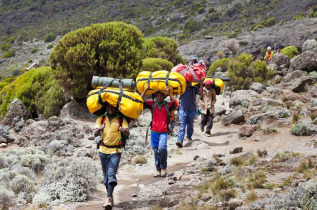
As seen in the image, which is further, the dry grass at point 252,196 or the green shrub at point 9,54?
the green shrub at point 9,54

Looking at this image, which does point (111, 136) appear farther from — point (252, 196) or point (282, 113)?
point (282, 113)

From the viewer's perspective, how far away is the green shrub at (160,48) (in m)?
29.2

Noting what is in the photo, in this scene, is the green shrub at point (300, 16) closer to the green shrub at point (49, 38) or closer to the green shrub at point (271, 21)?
the green shrub at point (271, 21)

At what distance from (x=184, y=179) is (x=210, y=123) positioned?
18.0ft

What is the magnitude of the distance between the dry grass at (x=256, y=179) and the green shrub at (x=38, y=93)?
1425cm

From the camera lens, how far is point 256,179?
5.30 metres

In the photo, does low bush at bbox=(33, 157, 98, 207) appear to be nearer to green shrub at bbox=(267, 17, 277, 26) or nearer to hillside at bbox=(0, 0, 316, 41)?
hillside at bbox=(0, 0, 316, 41)

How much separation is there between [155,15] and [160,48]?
5362 cm

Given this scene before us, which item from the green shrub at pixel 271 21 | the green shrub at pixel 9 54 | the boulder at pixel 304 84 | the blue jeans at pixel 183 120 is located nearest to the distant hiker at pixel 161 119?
the blue jeans at pixel 183 120

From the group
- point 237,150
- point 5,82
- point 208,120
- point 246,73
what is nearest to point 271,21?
point 246,73

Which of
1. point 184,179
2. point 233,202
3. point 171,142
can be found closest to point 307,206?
point 233,202

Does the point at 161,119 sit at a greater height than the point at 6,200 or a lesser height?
greater

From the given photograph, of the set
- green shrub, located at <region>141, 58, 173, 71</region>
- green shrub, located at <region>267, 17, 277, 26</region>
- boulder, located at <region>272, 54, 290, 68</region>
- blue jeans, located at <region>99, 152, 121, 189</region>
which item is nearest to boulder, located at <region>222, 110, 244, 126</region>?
blue jeans, located at <region>99, 152, 121, 189</region>

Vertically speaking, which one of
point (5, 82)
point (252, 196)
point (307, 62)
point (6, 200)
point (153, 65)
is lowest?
point (5, 82)
